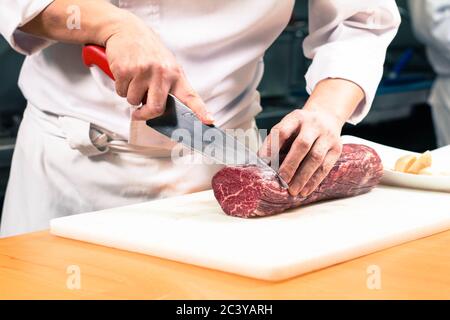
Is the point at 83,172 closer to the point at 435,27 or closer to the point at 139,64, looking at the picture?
the point at 139,64

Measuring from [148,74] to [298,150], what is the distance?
0.29 metres

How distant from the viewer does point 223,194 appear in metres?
1.42

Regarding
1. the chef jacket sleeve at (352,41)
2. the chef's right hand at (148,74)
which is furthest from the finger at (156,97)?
the chef jacket sleeve at (352,41)

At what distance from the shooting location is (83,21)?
1424 mm

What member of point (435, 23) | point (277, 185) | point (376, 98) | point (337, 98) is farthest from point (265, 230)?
point (376, 98)

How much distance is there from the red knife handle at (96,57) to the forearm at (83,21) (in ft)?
0.04

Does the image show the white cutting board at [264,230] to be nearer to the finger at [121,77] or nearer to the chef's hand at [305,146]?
the chef's hand at [305,146]

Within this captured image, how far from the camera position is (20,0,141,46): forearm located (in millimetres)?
1388

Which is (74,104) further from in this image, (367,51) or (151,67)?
(367,51)

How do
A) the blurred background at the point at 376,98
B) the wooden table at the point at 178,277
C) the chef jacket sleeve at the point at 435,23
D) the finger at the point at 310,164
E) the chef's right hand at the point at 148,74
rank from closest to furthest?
1. the wooden table at the point at 178,277
2. the chef's right hand at the point at 148,74
3. the finger at the point at 310,164
4. the blurred background at the point at 376,98
5. the chef jacket sleeve at the point at 435,23

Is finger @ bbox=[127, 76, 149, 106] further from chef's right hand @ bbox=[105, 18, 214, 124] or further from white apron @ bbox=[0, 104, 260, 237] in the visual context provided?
white apron @ bbox=[0, 104, 260, 237]

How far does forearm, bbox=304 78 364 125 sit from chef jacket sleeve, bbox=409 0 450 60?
1.67 m

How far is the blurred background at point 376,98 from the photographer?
2627 millimetres
